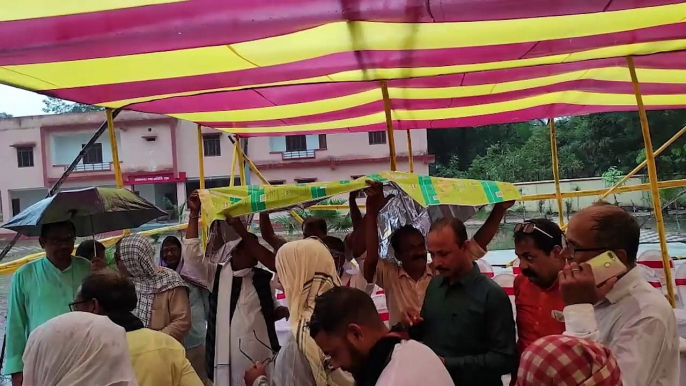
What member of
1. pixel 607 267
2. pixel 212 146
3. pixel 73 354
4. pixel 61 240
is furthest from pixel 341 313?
pixel 212 146

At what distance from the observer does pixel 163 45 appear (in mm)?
2682

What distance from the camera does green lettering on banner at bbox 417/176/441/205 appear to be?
2.61m

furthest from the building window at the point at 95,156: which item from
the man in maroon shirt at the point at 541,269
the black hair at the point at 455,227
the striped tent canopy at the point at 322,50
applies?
the man in maroon shirt at the point at 541,269

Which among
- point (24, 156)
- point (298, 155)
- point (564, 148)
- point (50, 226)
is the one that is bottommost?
point (50, 226)

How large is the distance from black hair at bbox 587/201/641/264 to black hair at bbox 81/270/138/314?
5.09ft

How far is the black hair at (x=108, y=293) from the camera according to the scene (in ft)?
6.49

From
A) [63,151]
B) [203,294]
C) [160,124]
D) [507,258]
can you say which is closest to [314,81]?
[203,294]

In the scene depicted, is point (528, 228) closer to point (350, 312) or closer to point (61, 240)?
point (350, 312)

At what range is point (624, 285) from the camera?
1.51 m

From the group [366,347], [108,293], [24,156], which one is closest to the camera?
[366,347]

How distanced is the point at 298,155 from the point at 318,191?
1732 centimetres

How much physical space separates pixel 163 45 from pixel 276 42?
1.82ft

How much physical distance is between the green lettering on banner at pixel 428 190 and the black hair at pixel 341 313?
115cm

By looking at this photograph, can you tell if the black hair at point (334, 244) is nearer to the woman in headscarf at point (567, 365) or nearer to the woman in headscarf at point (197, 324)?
the woman in headscarf at point (197, 324)
